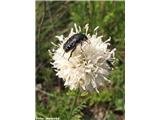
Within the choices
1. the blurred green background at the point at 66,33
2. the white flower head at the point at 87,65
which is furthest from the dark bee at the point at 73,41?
the blurred green background at the point at 66,33

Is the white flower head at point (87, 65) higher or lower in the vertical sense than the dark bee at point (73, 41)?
lower

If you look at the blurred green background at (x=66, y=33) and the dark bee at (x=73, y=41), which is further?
the blurred green background at (x=66, y=33)

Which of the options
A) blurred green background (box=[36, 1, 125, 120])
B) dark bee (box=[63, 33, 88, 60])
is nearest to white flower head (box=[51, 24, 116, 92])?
dark bee (box=[63, 33, 88, 60])

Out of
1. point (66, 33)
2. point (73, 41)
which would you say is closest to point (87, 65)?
point (73, 41)

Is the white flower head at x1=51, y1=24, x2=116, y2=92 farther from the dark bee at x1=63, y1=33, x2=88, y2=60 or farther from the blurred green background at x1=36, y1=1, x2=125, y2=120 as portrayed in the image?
the blurred green background at x1=36, y1=1, x2=125, y2=120

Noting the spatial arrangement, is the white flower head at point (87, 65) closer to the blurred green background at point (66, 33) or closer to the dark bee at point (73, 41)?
the dark bee at point (73, 41)
